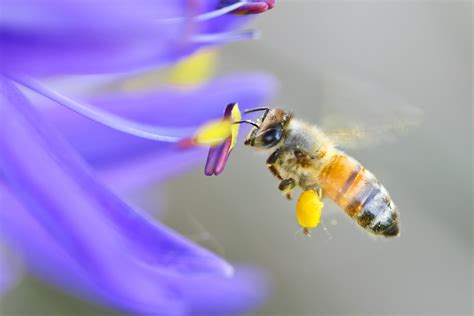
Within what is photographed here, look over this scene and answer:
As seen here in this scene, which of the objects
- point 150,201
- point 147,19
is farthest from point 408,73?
point 147,19

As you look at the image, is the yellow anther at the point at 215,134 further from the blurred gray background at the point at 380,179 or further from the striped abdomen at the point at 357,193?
the blurred gray background at the point at 380,179

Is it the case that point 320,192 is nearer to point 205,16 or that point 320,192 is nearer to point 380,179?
point 205,16

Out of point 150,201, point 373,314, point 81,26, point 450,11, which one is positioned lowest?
point 81,26

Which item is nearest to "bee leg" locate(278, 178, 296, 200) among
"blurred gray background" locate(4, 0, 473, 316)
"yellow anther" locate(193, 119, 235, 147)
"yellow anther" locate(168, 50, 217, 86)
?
"yellow anther" locate(193, 119, 235, 147)

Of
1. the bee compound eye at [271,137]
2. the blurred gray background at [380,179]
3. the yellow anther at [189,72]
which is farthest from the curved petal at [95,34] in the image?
the blurred gray background at [380,179]

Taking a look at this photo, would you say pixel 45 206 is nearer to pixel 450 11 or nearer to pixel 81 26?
pixel 81 26
